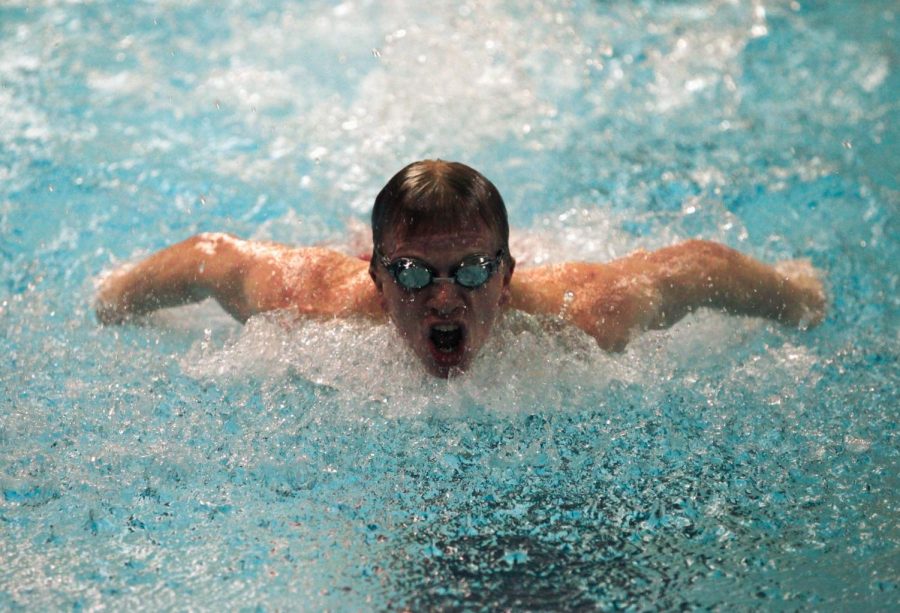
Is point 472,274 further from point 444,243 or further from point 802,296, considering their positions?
point 802,296

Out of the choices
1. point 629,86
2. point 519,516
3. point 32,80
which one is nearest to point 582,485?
point 519,516

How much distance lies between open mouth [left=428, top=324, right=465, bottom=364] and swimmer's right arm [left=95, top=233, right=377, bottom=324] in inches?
11.2

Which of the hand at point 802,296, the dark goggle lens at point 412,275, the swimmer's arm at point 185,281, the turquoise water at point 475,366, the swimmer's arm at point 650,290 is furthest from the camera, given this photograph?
the hand at point 802,296

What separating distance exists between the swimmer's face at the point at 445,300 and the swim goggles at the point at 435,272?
0.01 m

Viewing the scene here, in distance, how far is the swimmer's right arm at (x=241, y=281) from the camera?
9.86 feet

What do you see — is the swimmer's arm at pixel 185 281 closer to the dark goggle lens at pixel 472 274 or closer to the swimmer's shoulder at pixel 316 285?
the swimmer's shoulder at pixel 316 285

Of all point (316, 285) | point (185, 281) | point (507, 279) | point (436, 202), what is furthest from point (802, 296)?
point (185, 281)

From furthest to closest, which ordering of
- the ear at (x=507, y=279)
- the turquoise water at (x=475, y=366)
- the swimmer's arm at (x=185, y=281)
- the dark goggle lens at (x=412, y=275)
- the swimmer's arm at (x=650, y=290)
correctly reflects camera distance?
the swimmer's arm at (x=185, y=281)
the swimmer's arm at (x=650, y=290)
the ear at (x=507, y=279)
the dark goggle lens at (x=412, y=275)
the turquoise water at (x=475, y=366)

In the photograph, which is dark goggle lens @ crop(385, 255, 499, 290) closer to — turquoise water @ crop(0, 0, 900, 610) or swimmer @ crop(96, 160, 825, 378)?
swimmer @ crop(96, 160, 825, 378)

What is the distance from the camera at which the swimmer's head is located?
2.61 metres

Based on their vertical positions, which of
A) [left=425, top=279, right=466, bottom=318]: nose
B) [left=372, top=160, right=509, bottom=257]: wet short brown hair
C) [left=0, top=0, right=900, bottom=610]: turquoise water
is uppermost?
[left=372, top=160, right=509, bottom=257]: wet short brown hair

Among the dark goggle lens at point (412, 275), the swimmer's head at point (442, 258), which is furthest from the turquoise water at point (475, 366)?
the dark goggle lens at point (412, 275)

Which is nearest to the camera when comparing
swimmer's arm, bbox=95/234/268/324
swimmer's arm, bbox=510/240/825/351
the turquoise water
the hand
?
the turquoise water

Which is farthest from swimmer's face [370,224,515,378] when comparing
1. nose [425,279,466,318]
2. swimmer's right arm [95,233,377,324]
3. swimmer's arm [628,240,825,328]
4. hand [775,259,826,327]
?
hand [775,259,826,327]
